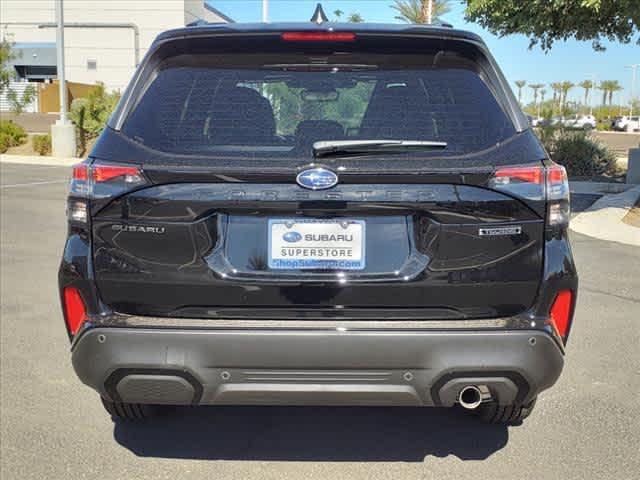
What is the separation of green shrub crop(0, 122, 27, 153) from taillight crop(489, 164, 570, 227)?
25681 millimetres

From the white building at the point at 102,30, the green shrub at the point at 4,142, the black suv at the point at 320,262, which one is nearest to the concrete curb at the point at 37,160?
the green shrub at the point at 4,142

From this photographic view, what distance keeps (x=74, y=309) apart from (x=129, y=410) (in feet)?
3.09

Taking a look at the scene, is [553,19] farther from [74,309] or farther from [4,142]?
[4,142]

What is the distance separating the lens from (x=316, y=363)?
102 inches

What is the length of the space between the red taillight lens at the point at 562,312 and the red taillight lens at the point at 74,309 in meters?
1.81

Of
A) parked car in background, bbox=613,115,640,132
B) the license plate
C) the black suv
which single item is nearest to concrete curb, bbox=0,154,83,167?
the black suv

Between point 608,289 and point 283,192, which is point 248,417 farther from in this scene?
point 608,289

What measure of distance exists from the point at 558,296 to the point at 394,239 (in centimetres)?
68

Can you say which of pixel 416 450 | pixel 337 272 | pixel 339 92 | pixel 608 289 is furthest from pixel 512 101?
pixel 608 289

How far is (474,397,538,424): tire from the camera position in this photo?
3.40 m

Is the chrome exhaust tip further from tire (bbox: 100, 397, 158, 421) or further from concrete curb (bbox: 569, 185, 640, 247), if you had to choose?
concrete curb (bbox: 569, 185, 640, 247)

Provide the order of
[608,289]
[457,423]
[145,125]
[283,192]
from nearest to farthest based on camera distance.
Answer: [283,192] < [145,125] < [457,423] < [608,289]

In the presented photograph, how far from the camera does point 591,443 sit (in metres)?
3.51

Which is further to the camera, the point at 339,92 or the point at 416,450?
the point at 416,450
